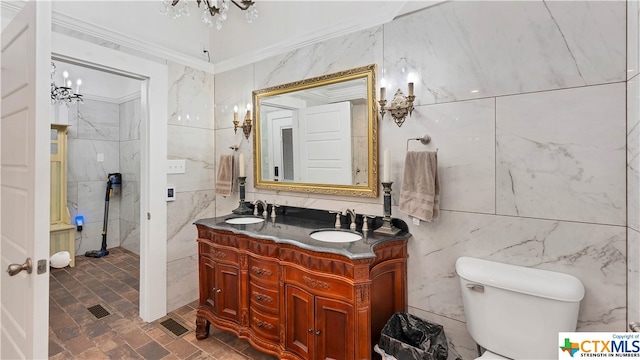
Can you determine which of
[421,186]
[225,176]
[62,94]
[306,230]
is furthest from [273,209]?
[62,94]

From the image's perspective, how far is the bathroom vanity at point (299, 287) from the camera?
148 centimetres

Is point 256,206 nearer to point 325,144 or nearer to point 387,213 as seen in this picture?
point 325,144

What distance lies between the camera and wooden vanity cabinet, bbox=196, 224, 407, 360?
1.48m

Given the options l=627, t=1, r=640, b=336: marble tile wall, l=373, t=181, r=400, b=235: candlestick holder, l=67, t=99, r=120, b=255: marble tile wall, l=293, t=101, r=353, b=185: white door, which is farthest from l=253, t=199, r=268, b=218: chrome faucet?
l=67, t=99, r=120, b=255: marble tile wall

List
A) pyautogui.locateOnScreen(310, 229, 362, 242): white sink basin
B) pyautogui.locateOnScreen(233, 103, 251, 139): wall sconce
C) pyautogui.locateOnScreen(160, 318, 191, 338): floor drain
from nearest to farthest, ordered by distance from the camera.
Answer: pyautogui.locateOnScreen(310, 229, 362, 242): white sink basin
pyautogui.locateOnScreen(160, 318, 191, 338): floor drain
pyautogui.locateOnScreen(233, 103, 251, 139): wall sconce

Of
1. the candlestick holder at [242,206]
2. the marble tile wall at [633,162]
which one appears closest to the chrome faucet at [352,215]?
the candlestick holder at [242,206]

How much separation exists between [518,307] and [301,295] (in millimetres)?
1087

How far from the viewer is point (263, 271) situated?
1.82 metres

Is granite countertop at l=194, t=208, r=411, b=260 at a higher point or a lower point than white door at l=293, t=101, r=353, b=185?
lower

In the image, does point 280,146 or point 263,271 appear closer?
point 263,271

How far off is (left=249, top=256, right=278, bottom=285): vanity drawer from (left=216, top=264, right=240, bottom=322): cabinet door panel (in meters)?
0.14

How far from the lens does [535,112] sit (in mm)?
1433

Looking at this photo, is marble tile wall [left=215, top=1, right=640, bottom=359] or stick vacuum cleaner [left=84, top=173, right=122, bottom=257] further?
stick vacuum cleaner [left=84, top=173, right=122, bottom=257]

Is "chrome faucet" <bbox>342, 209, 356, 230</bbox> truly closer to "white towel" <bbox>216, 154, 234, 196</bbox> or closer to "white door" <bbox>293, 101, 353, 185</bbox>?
"white door" <bbox>293, 101, 353, 185</bbox>
